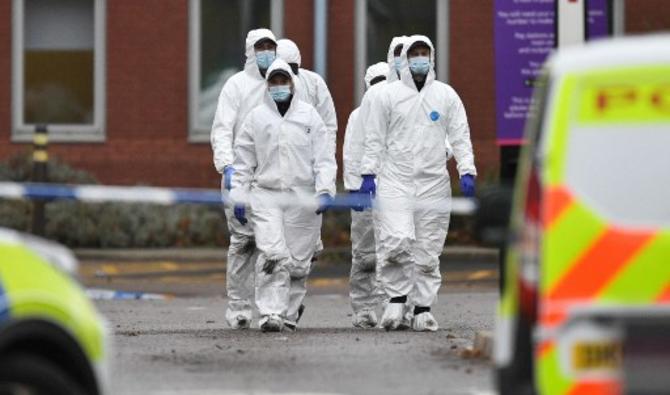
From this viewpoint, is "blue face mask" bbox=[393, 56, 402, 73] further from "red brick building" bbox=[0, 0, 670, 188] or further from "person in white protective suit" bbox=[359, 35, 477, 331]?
"red brick building" bbox=[0, 0, 670, 188]

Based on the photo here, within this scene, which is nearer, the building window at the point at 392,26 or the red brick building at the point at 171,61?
the red brick building at the point at 171,61

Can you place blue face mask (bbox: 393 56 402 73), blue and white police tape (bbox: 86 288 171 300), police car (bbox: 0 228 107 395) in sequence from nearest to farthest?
police car (bbox: 0 228 107 395)
blue face mask (bbox: 393 56 402 73)
blue and white police tape (bbox: 86 288 171 300)

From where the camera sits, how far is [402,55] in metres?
15.6

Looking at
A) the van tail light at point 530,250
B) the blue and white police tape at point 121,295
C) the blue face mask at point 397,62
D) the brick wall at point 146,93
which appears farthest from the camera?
the brick wall at point 146,93

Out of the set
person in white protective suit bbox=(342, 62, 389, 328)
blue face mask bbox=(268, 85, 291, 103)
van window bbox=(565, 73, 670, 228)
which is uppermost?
blue face mask bbox=(268, 85, 291, 103)

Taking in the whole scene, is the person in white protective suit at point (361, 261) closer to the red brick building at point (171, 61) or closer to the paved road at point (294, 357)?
the paved road at point (294, 357)

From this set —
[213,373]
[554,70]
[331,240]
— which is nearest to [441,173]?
[213,373]

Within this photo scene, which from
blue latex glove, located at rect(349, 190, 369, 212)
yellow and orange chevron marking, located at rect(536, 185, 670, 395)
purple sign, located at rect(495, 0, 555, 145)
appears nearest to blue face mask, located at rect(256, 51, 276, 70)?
blue latex glove, located at rect(349, 190, 369, 212)

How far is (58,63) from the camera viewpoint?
2816 centimetres

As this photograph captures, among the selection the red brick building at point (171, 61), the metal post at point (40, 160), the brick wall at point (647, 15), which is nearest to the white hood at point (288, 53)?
the metal post at point (40, 160)

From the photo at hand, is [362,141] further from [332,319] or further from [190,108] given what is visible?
[190,108]

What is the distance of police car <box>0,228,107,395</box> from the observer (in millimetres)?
7660

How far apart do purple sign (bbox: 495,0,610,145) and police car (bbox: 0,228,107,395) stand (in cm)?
586

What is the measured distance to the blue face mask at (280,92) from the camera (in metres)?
15.3
